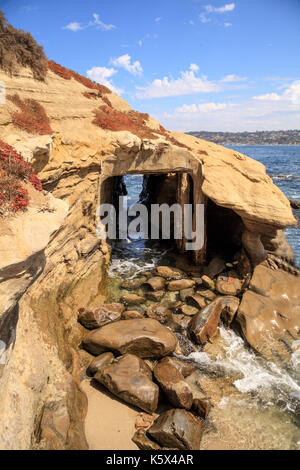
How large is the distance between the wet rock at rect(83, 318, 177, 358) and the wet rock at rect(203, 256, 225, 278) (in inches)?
264

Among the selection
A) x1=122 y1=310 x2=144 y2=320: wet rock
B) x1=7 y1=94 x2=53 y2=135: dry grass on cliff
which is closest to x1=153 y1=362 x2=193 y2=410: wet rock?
x1=122 y1=310 x2=144 y2=320: wet rock

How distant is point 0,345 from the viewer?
18.1 ft

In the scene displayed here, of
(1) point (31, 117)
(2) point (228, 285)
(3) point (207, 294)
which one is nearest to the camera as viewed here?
(1) point (31, 117)

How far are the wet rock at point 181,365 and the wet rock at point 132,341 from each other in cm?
39

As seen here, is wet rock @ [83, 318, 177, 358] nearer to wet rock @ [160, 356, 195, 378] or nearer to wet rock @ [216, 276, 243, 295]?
wet rock @ [160, 356, 195, 378]

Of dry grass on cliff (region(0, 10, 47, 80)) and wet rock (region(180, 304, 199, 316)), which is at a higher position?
dry grass on cliff (region(0, 10, 47, 80))

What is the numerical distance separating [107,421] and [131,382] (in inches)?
45.5

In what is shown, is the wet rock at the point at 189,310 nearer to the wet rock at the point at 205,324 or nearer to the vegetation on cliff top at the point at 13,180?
the wet rock at the point at 205,324

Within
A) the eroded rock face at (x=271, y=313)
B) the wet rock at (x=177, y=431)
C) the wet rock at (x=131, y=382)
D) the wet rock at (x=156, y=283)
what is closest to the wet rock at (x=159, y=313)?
the wet rock at (x=156, y=283)

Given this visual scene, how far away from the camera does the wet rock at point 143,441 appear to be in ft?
22.1

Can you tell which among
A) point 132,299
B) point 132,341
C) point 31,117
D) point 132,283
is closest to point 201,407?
point 132,341

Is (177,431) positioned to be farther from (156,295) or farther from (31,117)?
(31,117)

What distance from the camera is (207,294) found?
14.0 metres

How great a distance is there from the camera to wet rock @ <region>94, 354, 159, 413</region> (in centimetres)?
765
